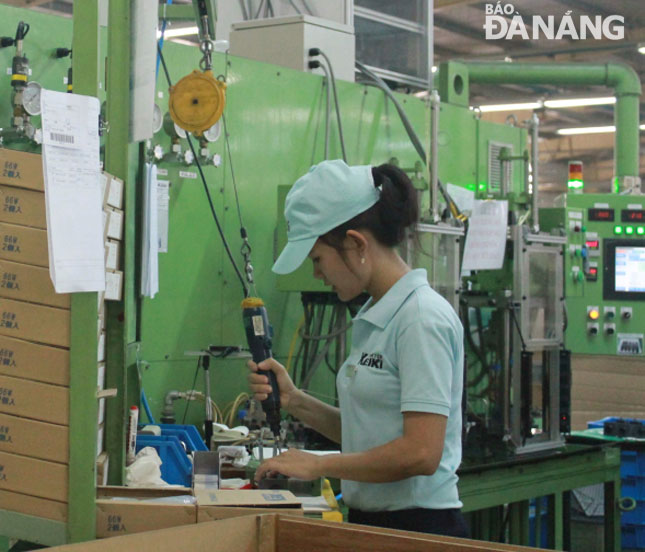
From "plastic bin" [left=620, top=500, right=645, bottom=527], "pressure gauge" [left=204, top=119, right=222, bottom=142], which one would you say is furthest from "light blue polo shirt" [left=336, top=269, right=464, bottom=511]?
"plastic bin" [left=620, top=500, right=645, bottom=527]

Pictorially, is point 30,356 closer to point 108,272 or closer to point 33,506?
point 33,506

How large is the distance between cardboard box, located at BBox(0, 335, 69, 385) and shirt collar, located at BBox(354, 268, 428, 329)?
0.53m

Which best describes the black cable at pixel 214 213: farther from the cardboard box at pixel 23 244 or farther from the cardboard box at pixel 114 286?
the cardboard box at pixel 23 244

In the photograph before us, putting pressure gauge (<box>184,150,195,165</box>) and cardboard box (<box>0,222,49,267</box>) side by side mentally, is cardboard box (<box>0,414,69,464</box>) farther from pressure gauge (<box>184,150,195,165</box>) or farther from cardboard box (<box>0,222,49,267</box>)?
pressure gauge (<box>184,150,195,165</box>)

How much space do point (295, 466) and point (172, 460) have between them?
2.41ft

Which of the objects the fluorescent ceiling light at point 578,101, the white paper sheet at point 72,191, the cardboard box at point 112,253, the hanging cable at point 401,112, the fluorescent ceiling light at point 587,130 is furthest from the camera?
the fluorescent ceiling light at point 587,130

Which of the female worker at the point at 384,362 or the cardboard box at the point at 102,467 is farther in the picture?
the cardboard box at the point at 102,467

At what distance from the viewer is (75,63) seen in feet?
4.58

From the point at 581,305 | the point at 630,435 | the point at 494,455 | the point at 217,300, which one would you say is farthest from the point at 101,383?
the point at 581,305

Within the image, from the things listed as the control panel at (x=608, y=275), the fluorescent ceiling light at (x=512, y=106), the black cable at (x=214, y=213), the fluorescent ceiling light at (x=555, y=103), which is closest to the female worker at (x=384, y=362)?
the black cable at (x=214, y=213)

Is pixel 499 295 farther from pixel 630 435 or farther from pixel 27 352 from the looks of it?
pixel 27 352

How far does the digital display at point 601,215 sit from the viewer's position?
5.49 meters

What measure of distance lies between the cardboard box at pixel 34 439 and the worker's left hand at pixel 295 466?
1.23ft

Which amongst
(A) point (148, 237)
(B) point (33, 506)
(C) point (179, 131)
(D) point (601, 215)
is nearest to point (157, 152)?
(C) point (179, 131)
